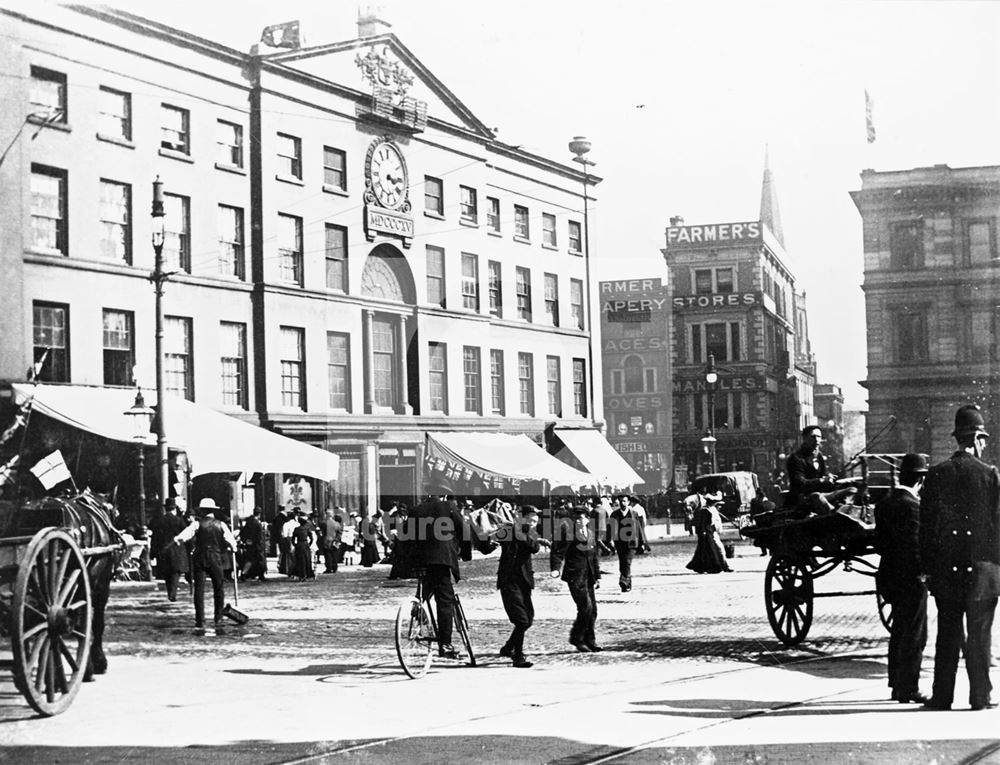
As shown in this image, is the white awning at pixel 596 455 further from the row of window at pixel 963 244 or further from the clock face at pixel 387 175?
the row of window at pixel 963 244

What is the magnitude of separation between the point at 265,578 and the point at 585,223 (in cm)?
824

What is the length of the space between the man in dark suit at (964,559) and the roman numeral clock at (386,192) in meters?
8.18

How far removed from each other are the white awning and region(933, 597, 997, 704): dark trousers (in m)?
8.12

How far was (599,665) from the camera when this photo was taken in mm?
11336

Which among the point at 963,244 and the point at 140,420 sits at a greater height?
the point at 963,244

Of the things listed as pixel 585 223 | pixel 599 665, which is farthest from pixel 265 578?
pixel 599 665

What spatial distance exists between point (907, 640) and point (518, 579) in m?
3.99

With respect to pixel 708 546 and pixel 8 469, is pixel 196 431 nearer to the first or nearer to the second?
pixel 8 469

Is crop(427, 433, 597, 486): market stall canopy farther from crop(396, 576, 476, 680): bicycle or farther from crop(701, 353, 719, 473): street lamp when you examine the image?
crop(701, 353, 719, 473): street lamp

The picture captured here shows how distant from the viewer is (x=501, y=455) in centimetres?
1515

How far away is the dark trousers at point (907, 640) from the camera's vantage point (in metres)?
8.48

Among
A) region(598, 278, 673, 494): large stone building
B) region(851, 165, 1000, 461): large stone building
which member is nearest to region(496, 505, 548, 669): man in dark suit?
region(598, 278, 673, 494): large stone building

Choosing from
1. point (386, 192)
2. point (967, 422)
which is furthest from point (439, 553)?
point (386, 192)

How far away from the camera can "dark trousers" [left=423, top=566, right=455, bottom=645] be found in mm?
11211
